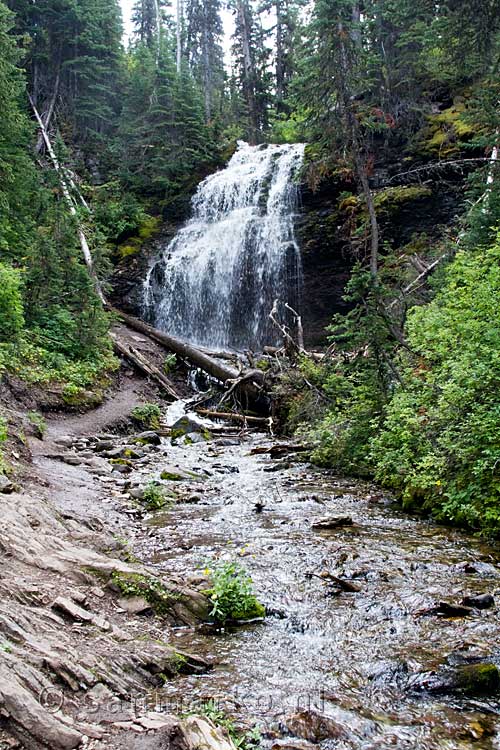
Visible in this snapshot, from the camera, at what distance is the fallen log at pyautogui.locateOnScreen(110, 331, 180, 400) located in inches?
829

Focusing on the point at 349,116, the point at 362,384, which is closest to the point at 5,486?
the point at 362,384

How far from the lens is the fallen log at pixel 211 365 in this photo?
16.9 m

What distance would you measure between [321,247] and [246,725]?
2370 cm

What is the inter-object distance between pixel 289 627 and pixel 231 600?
54 centimetres

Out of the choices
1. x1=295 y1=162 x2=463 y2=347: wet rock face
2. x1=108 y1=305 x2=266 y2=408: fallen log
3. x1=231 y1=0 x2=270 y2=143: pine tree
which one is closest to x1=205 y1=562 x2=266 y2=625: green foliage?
x1=108 y1=305 x2=266 y2=408: fallen log

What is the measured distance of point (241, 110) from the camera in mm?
40812

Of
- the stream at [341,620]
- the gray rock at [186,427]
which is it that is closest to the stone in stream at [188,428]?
the gray rock at [186,427]

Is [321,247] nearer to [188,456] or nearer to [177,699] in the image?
[188,456]

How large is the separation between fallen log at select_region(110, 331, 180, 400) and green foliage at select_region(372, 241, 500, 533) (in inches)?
488

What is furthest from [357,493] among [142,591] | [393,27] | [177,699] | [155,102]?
[155,102]

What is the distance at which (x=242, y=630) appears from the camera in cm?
442

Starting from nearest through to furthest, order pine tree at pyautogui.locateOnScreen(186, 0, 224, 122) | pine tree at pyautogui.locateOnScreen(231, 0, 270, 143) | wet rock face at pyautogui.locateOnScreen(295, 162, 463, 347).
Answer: wet rock face at pyautogui.locateOnScreen(295, 162, 463, 347) → pine tree at pyautogui.locateOnScreen(231, 0, 270, 143) → pine tree at pyautogui.locateOnScreen(186, 0, 224, 122)

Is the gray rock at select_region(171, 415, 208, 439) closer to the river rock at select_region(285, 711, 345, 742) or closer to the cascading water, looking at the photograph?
the cascading water

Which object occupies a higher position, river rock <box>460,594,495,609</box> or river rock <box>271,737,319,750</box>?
river rock <box>271,737,319,750</box>
